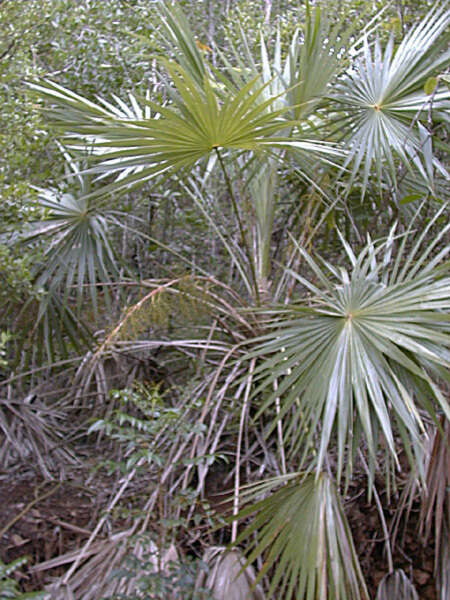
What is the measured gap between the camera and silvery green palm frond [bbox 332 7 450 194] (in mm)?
2951

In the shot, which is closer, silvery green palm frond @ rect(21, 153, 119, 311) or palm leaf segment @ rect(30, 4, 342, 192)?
palm leaf segment @ rect(30, 4, 342, 192)

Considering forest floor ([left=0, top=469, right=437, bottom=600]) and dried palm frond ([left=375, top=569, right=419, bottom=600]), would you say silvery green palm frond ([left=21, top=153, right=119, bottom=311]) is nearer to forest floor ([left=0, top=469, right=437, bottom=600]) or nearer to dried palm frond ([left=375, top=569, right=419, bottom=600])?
forest floor ([left=0, top=469, right=437, bottom=600])

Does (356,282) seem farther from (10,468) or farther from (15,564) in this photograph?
(10,468)

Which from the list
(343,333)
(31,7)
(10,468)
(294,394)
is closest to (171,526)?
(294,394)

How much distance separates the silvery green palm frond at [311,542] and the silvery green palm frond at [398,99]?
4.24 ft

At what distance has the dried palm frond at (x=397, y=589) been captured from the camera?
3.01m

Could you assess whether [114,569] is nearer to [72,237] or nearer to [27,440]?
→ [27,440]

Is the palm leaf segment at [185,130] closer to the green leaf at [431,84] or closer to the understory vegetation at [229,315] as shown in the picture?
the understory vegetation at [229,315]

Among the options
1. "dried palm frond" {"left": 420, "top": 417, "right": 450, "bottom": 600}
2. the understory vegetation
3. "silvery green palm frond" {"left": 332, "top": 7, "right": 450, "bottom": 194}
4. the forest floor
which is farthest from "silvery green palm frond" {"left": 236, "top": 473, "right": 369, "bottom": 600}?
"silvery green palm frond" {"left": 332, "top": 7, "right": 450, "bottom": 194}

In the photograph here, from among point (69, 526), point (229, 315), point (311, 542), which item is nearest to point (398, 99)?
point (229, 315)

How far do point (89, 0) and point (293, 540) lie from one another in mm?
3271

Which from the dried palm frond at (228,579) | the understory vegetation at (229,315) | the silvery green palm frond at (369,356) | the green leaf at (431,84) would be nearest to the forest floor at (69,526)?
the understory vegetation at (229,315)

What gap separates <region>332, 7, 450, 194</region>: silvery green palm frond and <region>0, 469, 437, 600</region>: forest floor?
1.62m

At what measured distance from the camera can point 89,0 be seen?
4125 millimetres
